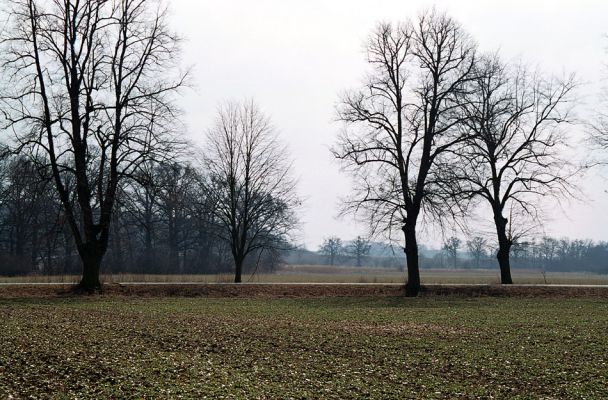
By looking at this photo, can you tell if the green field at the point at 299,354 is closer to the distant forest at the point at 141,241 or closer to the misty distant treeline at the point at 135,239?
the distant forest at the point at 141,241

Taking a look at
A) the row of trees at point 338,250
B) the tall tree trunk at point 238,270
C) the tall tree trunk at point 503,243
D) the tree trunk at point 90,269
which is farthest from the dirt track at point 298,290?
the row of trees at point 338,250

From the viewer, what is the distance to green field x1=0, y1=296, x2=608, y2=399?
37.2ft

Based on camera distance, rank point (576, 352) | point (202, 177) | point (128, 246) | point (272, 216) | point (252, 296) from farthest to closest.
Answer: point (128, 246) → point (202, 177) → point (272, 216) → point (252, 296) → point (576, 352)

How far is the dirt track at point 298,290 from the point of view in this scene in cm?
3221

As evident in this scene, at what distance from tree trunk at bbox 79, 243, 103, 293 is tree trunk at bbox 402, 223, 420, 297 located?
16975mm

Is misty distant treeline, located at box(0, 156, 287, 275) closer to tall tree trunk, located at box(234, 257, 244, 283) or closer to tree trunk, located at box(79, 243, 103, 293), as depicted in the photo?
tall tree trunk, located at box(234, 257, 244, 283)

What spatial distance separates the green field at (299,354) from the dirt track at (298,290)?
8.12 meters

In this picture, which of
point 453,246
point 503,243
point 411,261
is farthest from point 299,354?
point 453,246

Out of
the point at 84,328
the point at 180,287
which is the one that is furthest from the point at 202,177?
the point at 84,328

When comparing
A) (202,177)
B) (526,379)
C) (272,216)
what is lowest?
(526,379)

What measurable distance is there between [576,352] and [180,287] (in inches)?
923

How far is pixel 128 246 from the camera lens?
241ft

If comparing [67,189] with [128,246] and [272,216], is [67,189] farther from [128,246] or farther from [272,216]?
[128,246]

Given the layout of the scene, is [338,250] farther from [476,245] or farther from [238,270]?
[238,270]
